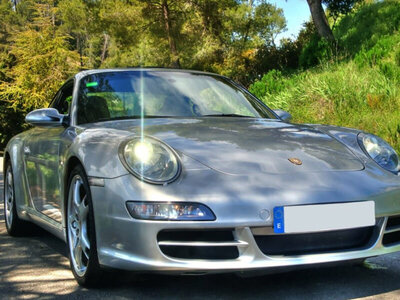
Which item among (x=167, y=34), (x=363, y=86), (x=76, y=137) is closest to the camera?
(x=76, y=137)

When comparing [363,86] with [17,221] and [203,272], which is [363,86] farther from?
[203,272]

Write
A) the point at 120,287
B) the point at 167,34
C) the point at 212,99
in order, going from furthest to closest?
the point at 167,34 < the point at 212,99 < the point at 120,287

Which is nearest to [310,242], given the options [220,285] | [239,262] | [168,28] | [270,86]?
[239,262]

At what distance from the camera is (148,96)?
165 inches

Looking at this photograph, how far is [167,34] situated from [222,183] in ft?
74.3

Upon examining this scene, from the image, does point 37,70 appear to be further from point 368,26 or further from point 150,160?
point 150,160

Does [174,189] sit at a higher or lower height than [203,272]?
higher

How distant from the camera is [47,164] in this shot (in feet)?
13.8

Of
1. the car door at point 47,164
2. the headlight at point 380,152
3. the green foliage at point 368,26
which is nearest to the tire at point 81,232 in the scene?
the car door at point 47,164

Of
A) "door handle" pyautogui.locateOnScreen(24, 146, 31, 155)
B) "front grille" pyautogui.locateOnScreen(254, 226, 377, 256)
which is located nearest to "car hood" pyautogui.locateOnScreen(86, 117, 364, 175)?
"front grille" pyautogui.locateOnScreen(254, 226, 377, 256)

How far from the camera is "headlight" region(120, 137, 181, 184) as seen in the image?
9.68ft

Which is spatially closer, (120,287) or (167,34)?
(120,287)

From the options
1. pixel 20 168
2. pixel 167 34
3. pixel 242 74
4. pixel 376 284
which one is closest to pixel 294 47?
pixel 242 74

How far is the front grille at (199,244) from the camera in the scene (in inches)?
111
